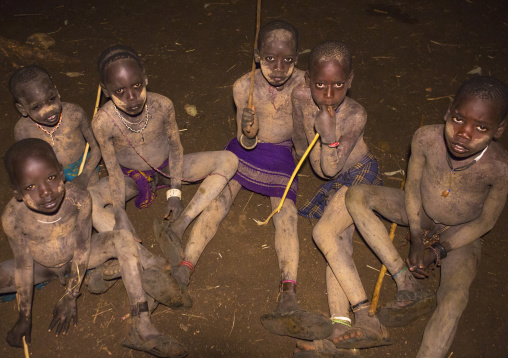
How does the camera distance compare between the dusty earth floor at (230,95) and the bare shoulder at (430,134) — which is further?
the dusty earth floor at (230,95)

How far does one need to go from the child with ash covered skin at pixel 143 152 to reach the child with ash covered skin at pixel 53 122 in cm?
32

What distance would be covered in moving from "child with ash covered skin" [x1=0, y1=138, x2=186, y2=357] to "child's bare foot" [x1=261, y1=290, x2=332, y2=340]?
0.68 m

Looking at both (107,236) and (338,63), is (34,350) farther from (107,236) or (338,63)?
(338,63)

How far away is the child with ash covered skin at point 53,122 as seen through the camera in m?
3.54

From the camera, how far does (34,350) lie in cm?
335

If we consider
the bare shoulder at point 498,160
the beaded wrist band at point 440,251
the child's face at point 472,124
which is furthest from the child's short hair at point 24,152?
the bare shoulder at point 498,160

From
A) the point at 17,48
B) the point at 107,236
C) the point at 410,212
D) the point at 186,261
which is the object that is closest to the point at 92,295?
the point at 107,236

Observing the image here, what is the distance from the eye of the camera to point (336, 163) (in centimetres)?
357

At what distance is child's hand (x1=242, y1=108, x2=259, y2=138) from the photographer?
3.61 metres

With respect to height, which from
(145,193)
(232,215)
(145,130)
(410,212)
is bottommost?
(232,215)

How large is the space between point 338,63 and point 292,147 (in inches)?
46.1

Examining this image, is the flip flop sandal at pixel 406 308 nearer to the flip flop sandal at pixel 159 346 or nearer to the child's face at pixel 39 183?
the flip flop sandal at pixel 159 346

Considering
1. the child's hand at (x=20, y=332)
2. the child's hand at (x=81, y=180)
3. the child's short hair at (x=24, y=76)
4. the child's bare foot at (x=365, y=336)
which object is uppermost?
the child's short hair at (x=24, y=76)

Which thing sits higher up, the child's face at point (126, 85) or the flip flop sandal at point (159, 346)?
the child's face at point (126, 85)
